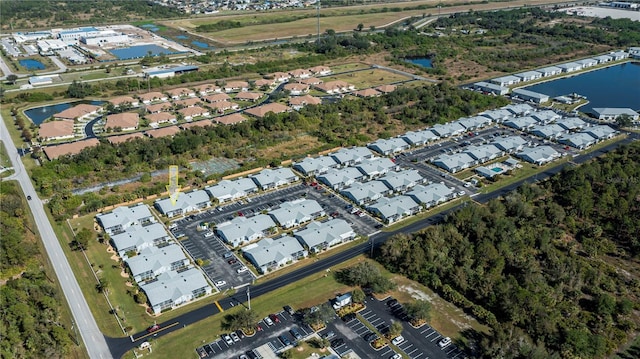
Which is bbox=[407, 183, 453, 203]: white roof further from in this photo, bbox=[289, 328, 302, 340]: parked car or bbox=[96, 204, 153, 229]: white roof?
bbox=[96, 204, 153, 229]: white roof

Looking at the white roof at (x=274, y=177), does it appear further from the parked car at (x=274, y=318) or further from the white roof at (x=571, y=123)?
the white roof at (x=571, y=123)

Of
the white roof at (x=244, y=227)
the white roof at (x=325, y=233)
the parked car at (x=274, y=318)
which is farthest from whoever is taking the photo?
the white roof at (x=244, y=227)

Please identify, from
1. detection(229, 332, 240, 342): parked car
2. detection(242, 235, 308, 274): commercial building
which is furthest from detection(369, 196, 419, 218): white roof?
detection(229, 332, 240, 342): parked car

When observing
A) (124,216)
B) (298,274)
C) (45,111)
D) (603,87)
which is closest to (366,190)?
(298,274)

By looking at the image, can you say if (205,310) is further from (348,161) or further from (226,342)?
(348,161)

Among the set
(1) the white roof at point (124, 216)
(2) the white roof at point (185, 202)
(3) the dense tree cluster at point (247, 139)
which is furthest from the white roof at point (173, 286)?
(3) the dense tree cluster at point (247, 139)

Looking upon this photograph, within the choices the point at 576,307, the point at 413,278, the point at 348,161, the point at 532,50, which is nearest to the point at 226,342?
the point at 413,278
